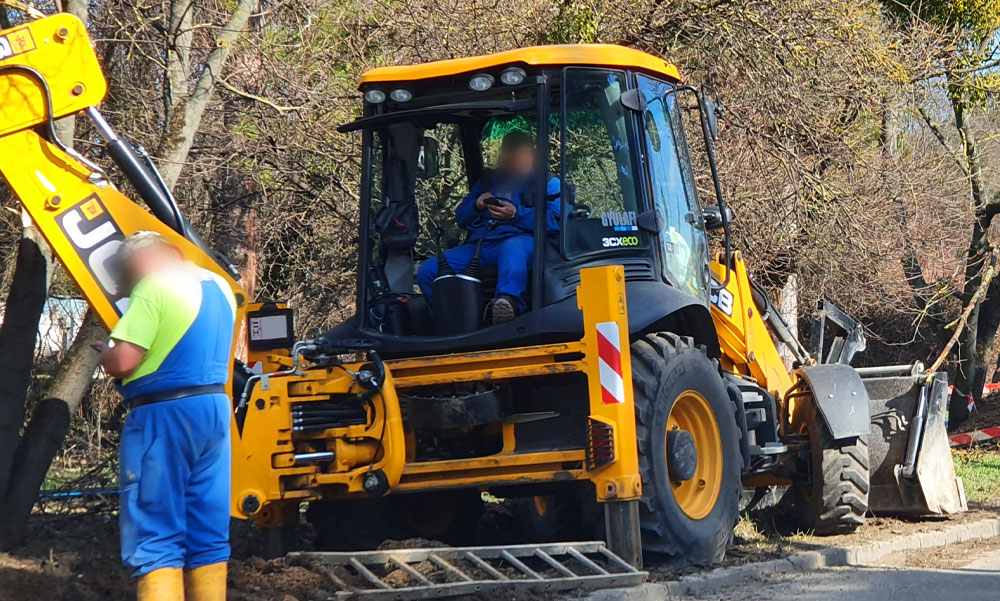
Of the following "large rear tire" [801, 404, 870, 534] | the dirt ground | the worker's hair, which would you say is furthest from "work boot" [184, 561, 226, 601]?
"large rear tire" [801, 404, 870, 534]

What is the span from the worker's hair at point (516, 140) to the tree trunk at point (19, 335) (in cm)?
291

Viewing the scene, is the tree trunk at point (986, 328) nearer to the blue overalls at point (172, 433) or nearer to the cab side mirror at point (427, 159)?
the cab side mirror at point (427, 159)

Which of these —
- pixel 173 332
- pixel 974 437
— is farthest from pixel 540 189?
pixel 974 437

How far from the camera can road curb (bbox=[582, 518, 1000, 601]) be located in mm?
A: 5914

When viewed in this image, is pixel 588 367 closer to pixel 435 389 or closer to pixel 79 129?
pixel 435 389

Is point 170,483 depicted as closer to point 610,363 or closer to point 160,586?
point 160,586

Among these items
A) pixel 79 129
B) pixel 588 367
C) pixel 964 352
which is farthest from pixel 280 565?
pixel 964 352

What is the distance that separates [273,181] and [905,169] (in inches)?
271

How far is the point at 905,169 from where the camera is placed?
1320 centimetres

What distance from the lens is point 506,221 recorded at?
6980mm

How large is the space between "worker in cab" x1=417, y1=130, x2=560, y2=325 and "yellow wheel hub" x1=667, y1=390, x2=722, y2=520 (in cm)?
115

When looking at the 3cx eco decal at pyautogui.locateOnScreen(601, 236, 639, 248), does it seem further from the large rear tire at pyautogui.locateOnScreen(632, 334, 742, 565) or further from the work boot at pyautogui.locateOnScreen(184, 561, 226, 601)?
the work boot at pyautogui.locateOnScreen(184, 561, 226, 601)

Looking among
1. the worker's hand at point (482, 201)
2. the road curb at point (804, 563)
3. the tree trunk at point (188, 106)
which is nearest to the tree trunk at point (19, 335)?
the tree trunk at point (188, 106)

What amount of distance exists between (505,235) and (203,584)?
2.78 metres
